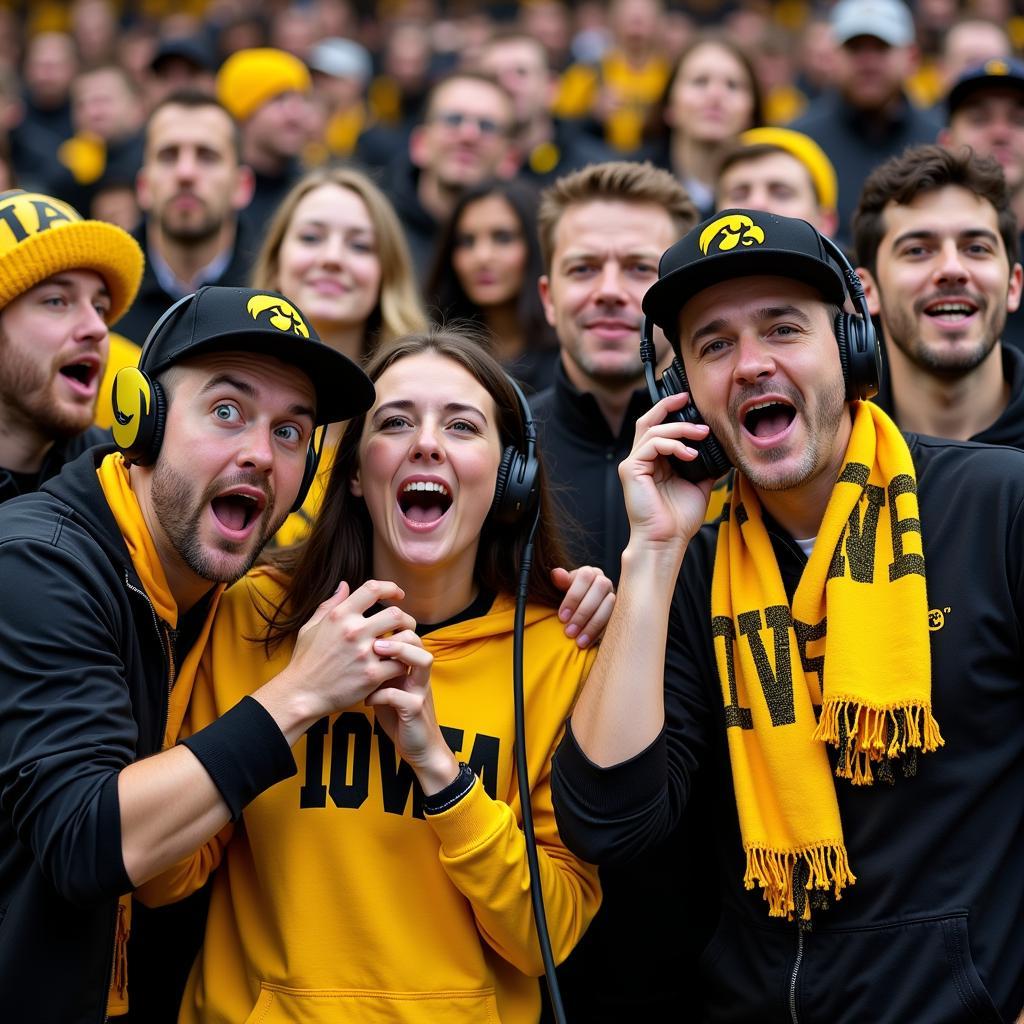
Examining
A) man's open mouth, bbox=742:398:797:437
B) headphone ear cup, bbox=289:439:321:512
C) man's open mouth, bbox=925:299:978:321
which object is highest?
man's open mouth, bbox=925:299:978:321

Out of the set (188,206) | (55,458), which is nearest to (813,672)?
(55,458)

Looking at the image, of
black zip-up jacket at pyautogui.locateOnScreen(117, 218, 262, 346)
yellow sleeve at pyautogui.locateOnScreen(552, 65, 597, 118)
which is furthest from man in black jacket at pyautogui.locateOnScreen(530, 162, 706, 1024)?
yellow sleeve at pyautogui.locateOnScreen(552, 65, 597, 118)

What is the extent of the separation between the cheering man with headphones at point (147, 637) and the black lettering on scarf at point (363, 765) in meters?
0.35

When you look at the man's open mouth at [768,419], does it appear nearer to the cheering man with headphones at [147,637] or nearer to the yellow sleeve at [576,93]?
the cheering man with headphones at [147,637]

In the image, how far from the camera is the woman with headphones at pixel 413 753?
324 cm

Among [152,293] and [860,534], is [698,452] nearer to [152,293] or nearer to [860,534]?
[860,534]

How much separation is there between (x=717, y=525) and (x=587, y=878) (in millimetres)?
1086

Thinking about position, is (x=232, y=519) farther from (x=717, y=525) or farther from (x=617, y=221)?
(x=617, y=221)

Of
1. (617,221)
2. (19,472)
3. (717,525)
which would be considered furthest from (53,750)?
(617,221)

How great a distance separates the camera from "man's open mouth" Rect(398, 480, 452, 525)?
366 cm

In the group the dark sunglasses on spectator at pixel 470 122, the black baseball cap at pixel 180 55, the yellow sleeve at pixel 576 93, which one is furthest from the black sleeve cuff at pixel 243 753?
the yellow sleeve at pixel 576 93

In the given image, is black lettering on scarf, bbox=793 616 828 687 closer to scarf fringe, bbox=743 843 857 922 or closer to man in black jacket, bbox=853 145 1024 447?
scarf fringe, bbox=743 843 857 922

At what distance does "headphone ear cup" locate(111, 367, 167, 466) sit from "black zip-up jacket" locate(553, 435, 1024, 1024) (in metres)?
1.27

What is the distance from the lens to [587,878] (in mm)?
3504
